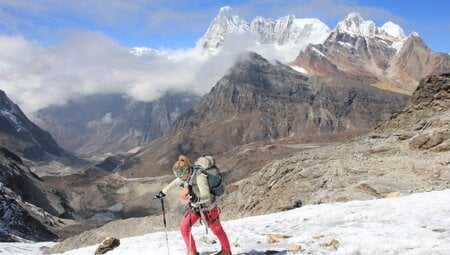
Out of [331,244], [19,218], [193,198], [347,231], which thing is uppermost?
[19,218]

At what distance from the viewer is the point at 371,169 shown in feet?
109

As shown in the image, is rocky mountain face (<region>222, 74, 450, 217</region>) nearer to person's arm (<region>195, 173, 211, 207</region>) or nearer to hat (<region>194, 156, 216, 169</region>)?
hat (<region>194, 156, 216, 169</region>)

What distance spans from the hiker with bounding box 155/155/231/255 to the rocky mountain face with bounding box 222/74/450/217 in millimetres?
14663

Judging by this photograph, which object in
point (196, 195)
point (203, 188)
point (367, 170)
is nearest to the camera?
point (203, 188)

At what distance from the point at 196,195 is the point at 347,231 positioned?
17.2 feet

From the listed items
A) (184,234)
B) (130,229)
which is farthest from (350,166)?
(130,229)

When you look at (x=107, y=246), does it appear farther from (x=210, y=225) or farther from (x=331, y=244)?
(x=331, y=244)

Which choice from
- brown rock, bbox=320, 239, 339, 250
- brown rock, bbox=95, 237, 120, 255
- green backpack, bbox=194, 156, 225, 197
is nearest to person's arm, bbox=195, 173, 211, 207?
green backpack, bbox=194, 156, 225, 197

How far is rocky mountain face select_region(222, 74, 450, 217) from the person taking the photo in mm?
29781

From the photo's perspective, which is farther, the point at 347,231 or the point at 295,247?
the point at 347,231

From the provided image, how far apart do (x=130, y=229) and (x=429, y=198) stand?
41.2 meters

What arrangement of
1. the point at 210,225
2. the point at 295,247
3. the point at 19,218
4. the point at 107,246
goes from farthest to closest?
the point at 19,218 → the point at 107,246 → the point at 295,247 → the point at 210,225

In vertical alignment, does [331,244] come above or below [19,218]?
below

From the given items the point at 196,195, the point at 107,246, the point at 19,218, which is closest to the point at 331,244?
the point at 196,195
